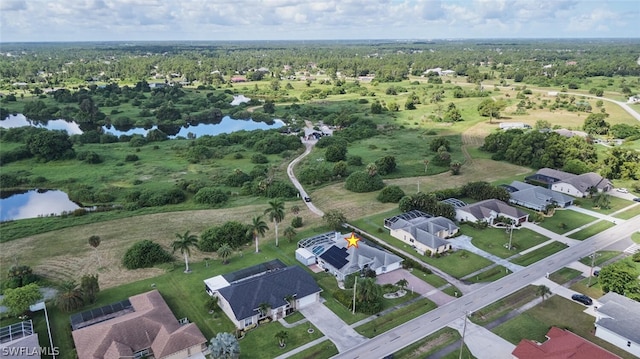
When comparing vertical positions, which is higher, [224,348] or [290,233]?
[224,348]

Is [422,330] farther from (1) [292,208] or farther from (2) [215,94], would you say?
Answer: (2) [215,94]

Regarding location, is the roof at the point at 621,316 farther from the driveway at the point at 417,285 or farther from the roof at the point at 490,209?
the roof at the point at 490,209

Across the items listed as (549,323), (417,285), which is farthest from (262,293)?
(549,323)

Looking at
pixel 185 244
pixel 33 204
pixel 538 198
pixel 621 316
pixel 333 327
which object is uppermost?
pixel 185 244

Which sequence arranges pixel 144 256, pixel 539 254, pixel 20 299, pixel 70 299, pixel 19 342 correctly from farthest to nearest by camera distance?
1. pixel 539 254
2. pixel 144 256
3. pixel 70 299
4. pixel 20 299
5. pixel 19 342

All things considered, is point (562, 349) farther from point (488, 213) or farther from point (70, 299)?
point (70, 299)

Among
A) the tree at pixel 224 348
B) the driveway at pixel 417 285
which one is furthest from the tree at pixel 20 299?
the driveway at pixel 417 285

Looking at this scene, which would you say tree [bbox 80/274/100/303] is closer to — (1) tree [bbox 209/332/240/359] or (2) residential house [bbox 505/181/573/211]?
(1) tree [bbox 209/332/240/359]
